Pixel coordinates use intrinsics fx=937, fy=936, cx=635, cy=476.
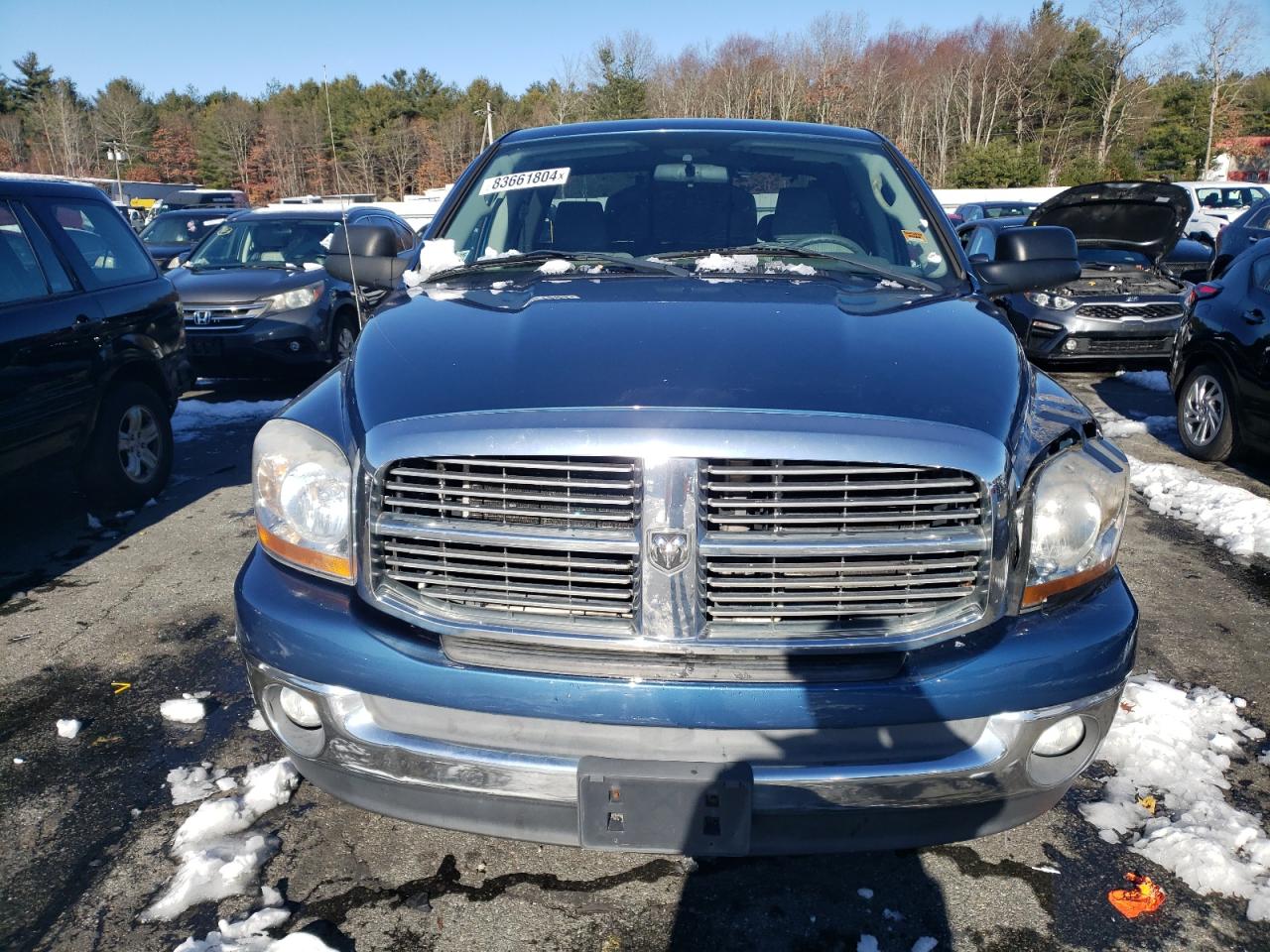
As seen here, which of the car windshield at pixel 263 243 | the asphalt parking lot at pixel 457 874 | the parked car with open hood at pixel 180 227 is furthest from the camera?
the parked car with open hood at pixel 180 227

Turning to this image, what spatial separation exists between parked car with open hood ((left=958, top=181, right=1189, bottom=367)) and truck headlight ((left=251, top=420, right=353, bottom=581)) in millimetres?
7788

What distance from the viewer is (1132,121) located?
2163 inches

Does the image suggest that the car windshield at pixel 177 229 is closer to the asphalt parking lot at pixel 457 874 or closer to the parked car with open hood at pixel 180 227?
the parked car with open hood at pixel 180 227

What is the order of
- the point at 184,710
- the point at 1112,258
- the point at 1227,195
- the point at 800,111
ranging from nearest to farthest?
the point at 184,710, the point at 1112,258, the point at 1227,195, the point at 800,111

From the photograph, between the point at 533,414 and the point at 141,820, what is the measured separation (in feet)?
5.84

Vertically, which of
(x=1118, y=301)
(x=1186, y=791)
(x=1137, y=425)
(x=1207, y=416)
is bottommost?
(x=1137, y=425)

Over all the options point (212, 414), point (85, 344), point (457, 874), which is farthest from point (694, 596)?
point (212, 414)

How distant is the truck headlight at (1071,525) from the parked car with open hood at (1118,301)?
706 centimetres

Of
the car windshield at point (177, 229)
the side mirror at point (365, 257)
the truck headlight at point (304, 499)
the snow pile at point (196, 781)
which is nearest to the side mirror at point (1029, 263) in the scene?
the side mirror at point (365, 257)

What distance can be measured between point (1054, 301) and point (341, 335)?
705 centimetres

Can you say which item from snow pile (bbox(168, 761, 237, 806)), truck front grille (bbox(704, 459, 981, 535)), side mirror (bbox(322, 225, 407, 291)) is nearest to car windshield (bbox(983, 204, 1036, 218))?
side mirror (bbox(322, 225, 407, 291))

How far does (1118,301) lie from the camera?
29.7 feet

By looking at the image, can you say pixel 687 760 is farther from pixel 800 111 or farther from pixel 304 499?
pixel 800 111

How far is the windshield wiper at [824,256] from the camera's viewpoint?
9.68 feet
